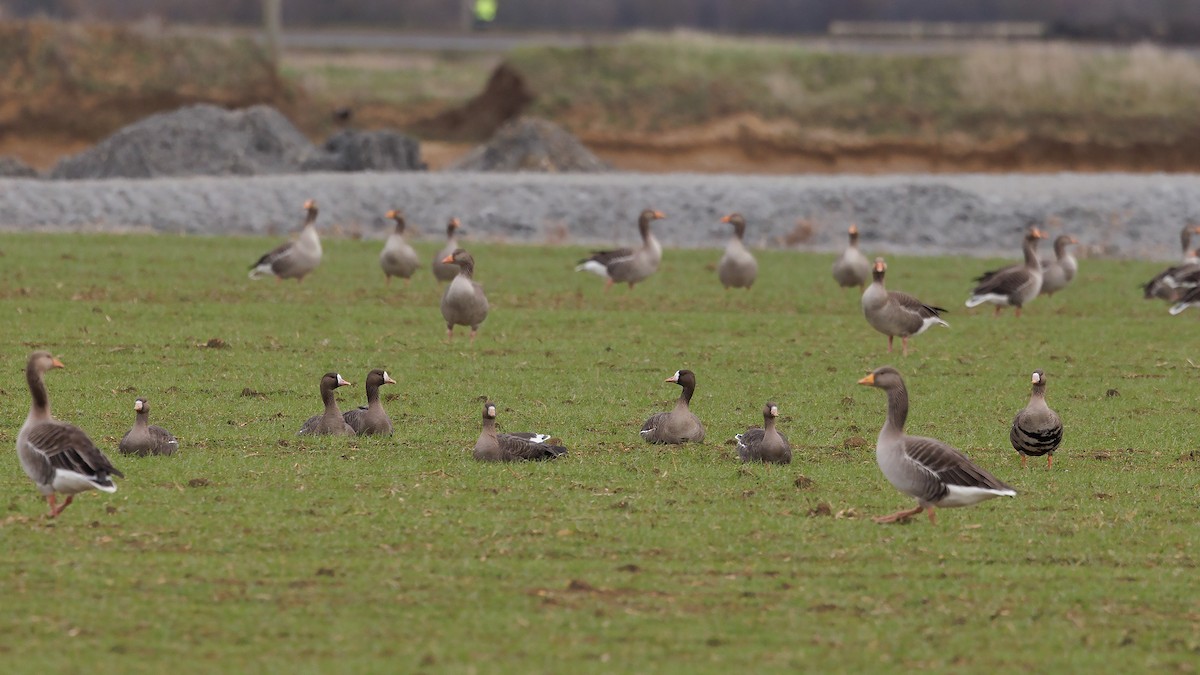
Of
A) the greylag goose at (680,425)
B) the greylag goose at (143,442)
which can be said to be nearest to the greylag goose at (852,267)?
the greylag goose at (680,425)

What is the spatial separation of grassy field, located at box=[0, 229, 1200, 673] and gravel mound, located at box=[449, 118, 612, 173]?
2610cm

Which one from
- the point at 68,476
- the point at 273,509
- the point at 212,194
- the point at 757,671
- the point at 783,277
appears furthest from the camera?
the point at 212,194

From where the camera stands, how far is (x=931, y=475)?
13.2 meters

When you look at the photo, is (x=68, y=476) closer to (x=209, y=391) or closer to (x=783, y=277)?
(x=209, y=391)

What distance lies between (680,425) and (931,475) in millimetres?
4173

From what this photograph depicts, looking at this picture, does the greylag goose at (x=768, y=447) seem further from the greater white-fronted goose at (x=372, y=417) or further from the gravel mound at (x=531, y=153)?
the gravel mound at (x=531, y=153)

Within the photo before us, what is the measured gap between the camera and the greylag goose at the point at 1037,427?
51.2 ft

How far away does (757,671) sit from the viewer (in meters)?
9.89

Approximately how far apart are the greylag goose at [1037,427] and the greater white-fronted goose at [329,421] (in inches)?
268

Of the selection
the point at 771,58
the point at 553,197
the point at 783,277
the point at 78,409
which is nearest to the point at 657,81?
the point at 771,58

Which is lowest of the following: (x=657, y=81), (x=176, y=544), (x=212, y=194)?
(x=176, y=544)

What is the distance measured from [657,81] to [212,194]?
2673cm

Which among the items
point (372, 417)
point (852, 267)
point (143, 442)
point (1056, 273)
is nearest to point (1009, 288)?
point (1056, 273)

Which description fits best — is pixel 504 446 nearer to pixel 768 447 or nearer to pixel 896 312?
pixel 768 447
